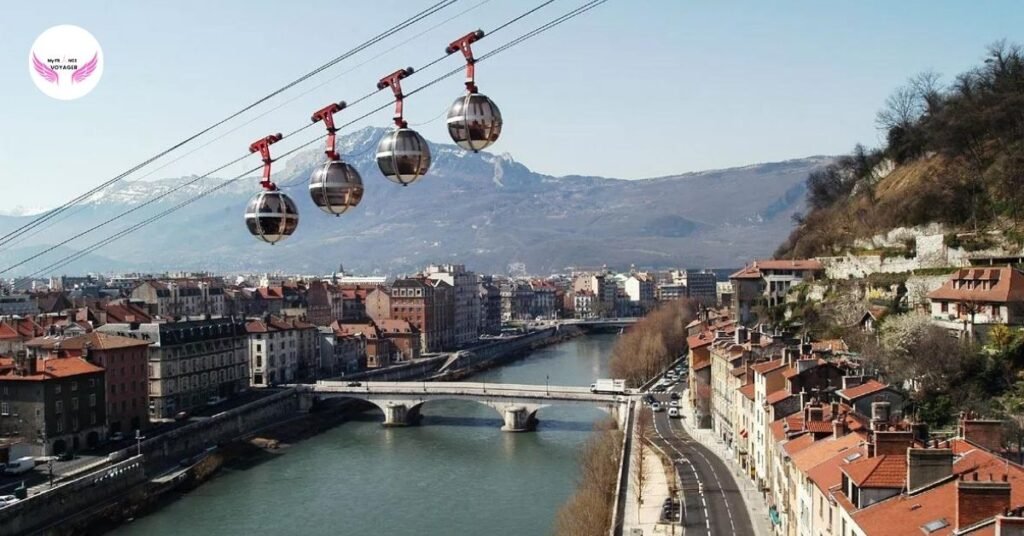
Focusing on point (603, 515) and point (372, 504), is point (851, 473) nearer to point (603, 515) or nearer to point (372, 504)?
point (603, 515)

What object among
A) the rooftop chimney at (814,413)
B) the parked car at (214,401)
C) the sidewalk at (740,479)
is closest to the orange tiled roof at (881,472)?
the rooftop chimney at (814,413)

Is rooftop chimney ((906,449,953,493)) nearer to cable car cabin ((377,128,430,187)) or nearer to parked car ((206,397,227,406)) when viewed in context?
cable car cabin ((377,128,430,187))

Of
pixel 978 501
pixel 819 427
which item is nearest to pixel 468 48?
pixel 978 501

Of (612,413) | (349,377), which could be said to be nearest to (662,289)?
(349,377)

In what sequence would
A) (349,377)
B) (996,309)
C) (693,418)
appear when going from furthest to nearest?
(349,377) < (693,418) < (996,309)

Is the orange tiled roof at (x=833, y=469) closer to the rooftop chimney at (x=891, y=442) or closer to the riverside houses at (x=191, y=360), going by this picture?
the rooftop chimney at (x=891, y=442)

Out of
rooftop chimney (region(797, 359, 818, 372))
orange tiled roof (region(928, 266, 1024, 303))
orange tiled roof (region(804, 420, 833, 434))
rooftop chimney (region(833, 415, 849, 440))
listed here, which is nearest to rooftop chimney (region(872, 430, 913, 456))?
rooftop chimney (region(833, 415, 849, 440))

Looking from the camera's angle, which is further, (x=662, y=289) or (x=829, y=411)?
(x=662, y=289)

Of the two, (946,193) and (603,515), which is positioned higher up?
(946,193)
